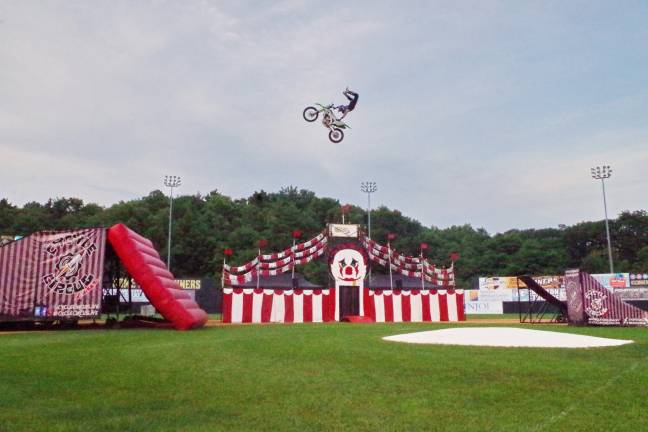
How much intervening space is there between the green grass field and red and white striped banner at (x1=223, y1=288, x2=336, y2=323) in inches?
554

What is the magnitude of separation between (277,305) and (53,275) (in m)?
10.3

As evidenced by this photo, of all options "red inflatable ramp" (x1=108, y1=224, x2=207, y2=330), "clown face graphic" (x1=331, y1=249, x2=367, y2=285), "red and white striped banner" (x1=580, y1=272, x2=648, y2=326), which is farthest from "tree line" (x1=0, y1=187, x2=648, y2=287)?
"red inflatable ramp" (x1=108, y1=224, x2=207, y2=330)

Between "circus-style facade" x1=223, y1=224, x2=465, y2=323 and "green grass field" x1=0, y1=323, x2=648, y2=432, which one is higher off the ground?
"circus-style facade" x1=223, y1=224, x2=465, y2=323

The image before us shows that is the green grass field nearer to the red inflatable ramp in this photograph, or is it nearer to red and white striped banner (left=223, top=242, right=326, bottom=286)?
the red inflatable ramp

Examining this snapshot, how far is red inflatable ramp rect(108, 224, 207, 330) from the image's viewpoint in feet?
55.3

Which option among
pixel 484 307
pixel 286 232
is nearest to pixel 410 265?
pixel 484 307

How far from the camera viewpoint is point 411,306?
26297mm

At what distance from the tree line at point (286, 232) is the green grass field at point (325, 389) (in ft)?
175

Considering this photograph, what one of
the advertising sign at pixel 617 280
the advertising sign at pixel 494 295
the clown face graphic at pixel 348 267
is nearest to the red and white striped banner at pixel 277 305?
the clown face graphic at pixel 348 267

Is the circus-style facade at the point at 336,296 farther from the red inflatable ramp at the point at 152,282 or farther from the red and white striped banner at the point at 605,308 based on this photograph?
the red and white striped banner at the point at 605,308

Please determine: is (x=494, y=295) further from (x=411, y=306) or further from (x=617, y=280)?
(x=411, y=306)

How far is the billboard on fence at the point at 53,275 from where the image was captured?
688 inches

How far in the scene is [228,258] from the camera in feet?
216

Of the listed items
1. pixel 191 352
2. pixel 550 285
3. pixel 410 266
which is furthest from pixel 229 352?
pixel 550 285
